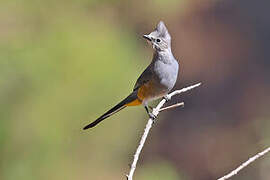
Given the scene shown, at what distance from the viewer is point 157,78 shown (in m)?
2.16

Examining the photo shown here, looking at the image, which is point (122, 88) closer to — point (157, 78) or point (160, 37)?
point (157, 78)

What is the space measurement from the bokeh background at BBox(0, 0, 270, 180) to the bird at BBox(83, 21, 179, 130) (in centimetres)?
120

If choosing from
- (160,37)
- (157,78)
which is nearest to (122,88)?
(157,78)

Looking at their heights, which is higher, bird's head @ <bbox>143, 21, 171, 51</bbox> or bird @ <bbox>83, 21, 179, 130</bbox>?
bird's head @ <bbox>143, 21, 171, 51</bbox>

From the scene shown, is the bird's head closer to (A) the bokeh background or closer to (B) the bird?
(B) the bird

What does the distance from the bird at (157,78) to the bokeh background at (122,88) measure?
47.3 inches

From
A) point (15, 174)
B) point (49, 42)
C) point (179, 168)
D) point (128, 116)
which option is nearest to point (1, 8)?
point (49, 42)

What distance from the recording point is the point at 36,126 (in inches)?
134

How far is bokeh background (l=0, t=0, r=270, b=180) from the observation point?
3494mm

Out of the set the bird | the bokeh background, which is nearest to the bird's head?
the bird

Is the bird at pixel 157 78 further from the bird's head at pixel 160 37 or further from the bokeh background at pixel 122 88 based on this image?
the bokeh background at pixel 122 88

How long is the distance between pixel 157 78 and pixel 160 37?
0.19 m

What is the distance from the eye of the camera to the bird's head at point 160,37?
199 cm

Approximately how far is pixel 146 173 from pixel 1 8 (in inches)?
53.9
